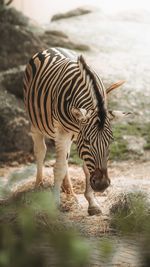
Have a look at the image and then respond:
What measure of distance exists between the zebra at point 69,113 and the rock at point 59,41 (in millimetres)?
4647

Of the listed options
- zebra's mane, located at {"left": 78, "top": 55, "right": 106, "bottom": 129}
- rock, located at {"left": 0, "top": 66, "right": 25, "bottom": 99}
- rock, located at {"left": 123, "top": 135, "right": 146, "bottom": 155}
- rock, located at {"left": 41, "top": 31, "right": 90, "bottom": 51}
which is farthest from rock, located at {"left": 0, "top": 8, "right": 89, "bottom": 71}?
zebra's mane, located at {"left": 78, "top": 55, "right": 106, "bottom": 129}

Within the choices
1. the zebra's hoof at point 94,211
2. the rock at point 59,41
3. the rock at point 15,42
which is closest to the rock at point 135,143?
the rock at point 15,42

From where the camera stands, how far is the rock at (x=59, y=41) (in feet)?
36.6

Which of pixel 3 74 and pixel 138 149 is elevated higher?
pixel 3 74

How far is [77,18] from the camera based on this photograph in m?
15.1

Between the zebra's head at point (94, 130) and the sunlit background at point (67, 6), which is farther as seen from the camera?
the sunlit background at point (67, 6)

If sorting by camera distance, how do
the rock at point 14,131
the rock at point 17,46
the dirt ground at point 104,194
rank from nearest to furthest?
the dirt ground at point 104,194, the rock at point 14,131, the rock at point 17,46

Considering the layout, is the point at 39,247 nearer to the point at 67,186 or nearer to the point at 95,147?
the point at 95,147

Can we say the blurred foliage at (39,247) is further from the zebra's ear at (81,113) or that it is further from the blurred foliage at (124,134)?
the blurred foliage at (124,134)

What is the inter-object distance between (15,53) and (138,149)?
7.87 feet

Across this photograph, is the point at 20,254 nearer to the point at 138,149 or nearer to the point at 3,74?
the point at 138,149

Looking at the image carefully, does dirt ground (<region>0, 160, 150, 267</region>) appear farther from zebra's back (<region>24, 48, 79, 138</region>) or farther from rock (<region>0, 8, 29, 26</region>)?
rock (<region>0, 8, 29, 26</region>)

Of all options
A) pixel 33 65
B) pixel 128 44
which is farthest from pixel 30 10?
pixel 33 65

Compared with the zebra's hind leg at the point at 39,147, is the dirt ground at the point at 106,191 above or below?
below
